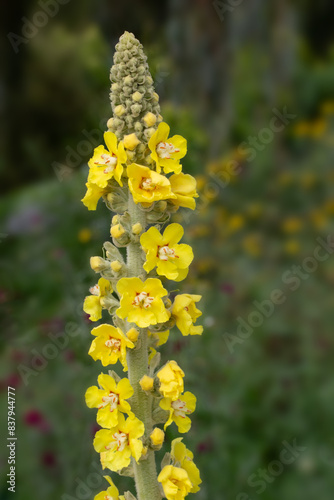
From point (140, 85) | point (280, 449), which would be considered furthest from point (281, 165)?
point (140, 85)

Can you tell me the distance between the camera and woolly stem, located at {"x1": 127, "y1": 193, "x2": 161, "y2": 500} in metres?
1.86

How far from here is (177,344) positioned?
9.95 ft

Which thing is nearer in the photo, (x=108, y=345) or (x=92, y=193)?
(x=108, y=345)

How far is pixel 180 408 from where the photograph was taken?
1886 millimetres

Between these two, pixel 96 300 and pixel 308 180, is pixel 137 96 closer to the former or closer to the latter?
pixel 96 300

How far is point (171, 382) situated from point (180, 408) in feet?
0.55

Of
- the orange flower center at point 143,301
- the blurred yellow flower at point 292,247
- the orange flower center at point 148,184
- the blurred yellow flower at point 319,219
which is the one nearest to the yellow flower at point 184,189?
the orange flower center at point 148,184

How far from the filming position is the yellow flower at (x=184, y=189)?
1.88 m

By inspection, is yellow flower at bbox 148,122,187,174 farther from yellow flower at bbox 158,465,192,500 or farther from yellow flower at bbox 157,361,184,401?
yellow flower at bbox 158,465,192,500

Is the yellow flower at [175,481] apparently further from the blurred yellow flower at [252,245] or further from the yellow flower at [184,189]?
the blurred yellow flower at [252,245]

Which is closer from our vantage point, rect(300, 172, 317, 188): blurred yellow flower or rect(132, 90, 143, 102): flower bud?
rect(132, 90, 143, 102): flower bud

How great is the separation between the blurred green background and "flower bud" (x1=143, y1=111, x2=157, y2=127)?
0.87 meters

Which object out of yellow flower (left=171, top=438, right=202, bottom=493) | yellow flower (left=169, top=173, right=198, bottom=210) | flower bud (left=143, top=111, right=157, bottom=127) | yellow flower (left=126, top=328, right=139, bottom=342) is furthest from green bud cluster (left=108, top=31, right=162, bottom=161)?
yellow flower (left=171, top=438, right=202, bottom=493)

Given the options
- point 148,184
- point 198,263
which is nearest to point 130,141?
point 148,184
